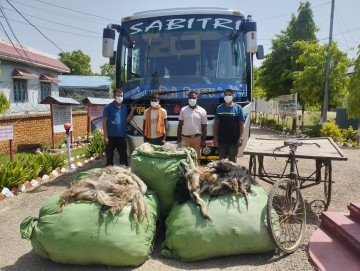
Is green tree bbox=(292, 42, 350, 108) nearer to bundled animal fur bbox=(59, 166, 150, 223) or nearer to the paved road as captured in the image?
the paved road

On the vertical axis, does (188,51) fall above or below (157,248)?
above

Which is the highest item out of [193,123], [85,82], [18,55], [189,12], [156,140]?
[18,55]

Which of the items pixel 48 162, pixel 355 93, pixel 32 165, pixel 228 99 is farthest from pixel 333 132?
pixel 32 165

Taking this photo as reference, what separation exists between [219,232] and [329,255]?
123 cm

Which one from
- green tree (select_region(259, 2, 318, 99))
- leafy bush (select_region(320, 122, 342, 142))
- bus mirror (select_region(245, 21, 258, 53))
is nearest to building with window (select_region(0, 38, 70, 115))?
bus mirror (select_region(245, 21, 258, 53))

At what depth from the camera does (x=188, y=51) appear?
6129 mm

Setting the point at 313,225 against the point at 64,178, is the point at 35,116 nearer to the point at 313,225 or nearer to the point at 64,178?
the point at 64,178

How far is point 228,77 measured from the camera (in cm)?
597

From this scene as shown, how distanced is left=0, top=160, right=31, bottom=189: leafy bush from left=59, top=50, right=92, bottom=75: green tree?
5018 centimetres

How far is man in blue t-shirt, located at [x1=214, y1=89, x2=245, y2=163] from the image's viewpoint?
5230mm

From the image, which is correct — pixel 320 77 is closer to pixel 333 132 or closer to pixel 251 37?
pixel 333 132

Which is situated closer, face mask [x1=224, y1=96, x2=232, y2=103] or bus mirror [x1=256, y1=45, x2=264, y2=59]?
face mask [x1=224, y1=96, x2=232, y2=103]

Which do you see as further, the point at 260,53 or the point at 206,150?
the point at 260,53

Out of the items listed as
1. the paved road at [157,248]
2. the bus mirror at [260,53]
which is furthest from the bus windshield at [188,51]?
the paved road at [157,248]
